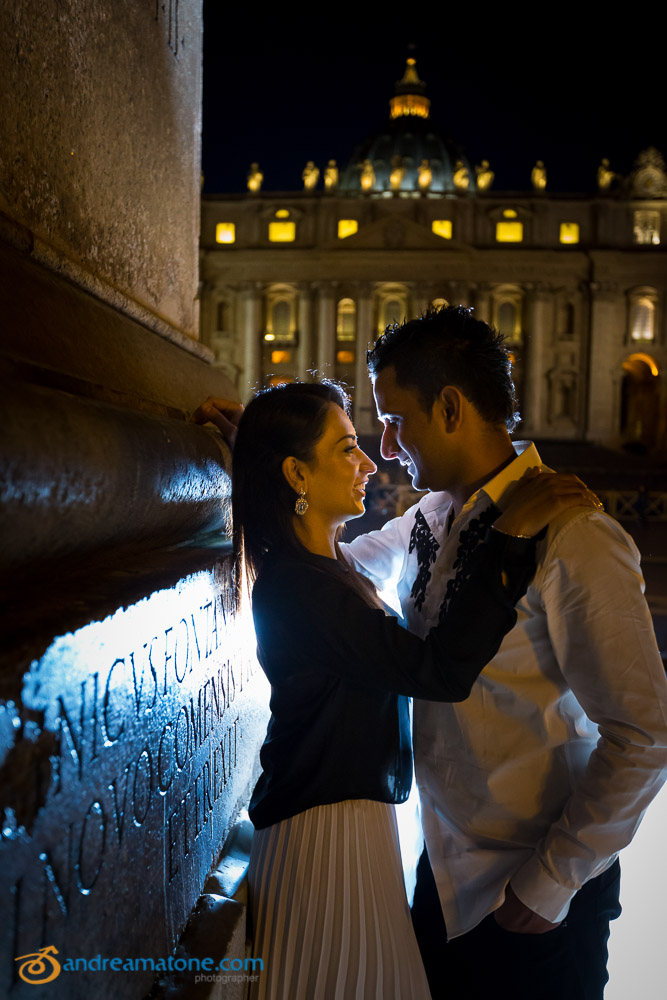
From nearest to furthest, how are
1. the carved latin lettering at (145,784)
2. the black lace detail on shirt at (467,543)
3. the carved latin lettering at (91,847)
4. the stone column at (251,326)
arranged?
the carved latin lettering at (91,847), the carved latin lettering at (145,784), the black lace detail on shirt at (467,543), the stone column at (251,326)

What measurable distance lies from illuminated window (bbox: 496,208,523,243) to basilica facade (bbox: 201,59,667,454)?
2.4 inches

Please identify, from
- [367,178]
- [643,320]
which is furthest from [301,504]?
[367,178]

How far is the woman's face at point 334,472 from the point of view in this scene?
162 cm

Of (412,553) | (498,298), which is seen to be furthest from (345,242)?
(412,553)

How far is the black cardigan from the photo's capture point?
131cm

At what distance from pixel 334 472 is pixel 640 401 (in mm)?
46632

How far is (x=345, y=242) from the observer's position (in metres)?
40.7

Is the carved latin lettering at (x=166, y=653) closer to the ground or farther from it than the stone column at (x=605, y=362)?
closer to the ground

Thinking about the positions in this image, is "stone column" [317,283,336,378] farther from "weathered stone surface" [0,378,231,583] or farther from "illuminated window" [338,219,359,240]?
"weathered stone surface" [0,378,231,583]

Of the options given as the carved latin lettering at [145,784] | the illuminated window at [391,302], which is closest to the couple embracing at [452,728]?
the carved latin lettering at [145,784]

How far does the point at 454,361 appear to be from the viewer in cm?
173

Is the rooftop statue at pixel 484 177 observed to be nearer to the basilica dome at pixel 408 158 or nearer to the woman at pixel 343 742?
the basilica dome at pixel 408 158

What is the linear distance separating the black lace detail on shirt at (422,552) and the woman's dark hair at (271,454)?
355mm

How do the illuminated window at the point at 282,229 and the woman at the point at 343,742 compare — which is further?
the illuminated window at the point at 282,229
